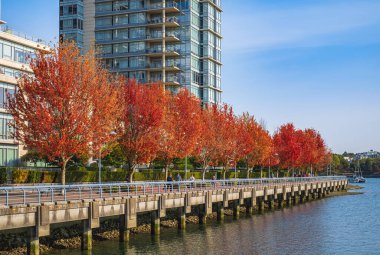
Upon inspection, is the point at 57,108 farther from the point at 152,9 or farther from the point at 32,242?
the point at 152,9

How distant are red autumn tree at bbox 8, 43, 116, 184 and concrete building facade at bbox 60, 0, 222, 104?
60971 millimetres

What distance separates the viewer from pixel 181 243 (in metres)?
41.3

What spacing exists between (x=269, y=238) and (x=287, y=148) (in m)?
68.5

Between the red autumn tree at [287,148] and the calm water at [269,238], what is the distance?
48.4m

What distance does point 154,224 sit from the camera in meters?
45.3

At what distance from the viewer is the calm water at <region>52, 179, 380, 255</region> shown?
38938 mm

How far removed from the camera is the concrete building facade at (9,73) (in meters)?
65.2

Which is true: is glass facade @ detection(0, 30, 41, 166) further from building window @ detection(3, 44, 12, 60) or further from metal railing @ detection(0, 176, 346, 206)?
metal railing @ detection(0, 176, 346, 206)

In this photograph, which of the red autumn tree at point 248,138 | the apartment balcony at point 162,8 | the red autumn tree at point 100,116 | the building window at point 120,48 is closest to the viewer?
the red autumn tree at point 100,116

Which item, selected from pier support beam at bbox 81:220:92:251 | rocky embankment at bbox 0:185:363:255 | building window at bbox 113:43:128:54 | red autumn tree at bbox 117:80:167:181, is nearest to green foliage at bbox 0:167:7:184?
red autumn tree at bbox 117:80:167:181

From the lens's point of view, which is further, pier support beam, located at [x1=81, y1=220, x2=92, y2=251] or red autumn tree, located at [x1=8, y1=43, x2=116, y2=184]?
red autumn tree, located at [x1=8, y1=43, x2=116, y2=184]

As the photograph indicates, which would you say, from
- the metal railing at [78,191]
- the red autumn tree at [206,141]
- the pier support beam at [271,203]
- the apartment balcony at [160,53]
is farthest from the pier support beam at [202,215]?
the apartment balcony at [160,53]

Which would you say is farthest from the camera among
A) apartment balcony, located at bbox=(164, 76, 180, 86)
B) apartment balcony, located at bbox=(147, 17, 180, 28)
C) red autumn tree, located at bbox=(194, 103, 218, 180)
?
apartment balcony, located at bbox=(147, 17, 180, 28)

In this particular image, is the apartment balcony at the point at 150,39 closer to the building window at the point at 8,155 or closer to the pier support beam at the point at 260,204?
the pier support beam at the point at 260,204
